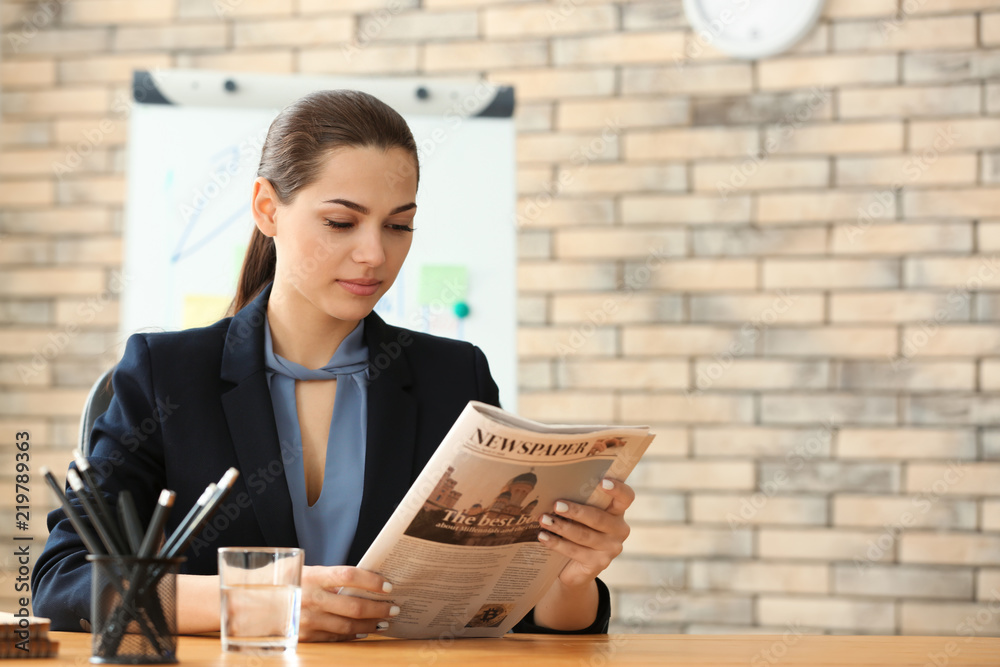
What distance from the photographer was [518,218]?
9.55 feet

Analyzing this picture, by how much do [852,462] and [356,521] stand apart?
1.75m

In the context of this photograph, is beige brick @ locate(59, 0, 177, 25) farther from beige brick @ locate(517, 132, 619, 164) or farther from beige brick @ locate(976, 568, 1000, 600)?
beige brick @ locate(976, 568, 1000, 600)

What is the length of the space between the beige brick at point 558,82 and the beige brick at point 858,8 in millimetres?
618

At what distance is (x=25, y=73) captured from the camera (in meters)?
3.11

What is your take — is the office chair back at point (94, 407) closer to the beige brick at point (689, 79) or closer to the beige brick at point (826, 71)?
the beige brick at point (689, 79)

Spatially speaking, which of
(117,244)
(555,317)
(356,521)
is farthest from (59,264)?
(356,521)

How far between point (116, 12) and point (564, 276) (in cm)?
160

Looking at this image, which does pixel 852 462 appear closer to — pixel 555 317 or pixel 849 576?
pixel 849 576

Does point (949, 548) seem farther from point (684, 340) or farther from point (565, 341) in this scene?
point (565, 341)

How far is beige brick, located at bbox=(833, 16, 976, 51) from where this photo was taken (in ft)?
8.85

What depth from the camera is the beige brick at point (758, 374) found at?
9.00ft

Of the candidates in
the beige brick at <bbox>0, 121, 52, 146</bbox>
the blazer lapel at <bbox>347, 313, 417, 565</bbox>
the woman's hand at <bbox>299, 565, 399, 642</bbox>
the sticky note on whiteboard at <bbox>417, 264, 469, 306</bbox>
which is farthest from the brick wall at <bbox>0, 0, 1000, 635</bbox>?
the woman's hand at <bbox>299, 565, 399, 642</bbox>

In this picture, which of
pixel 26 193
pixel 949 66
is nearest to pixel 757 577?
pixel 949 66

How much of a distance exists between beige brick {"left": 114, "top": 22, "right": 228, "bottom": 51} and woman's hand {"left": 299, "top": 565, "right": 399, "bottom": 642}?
2.38 m
